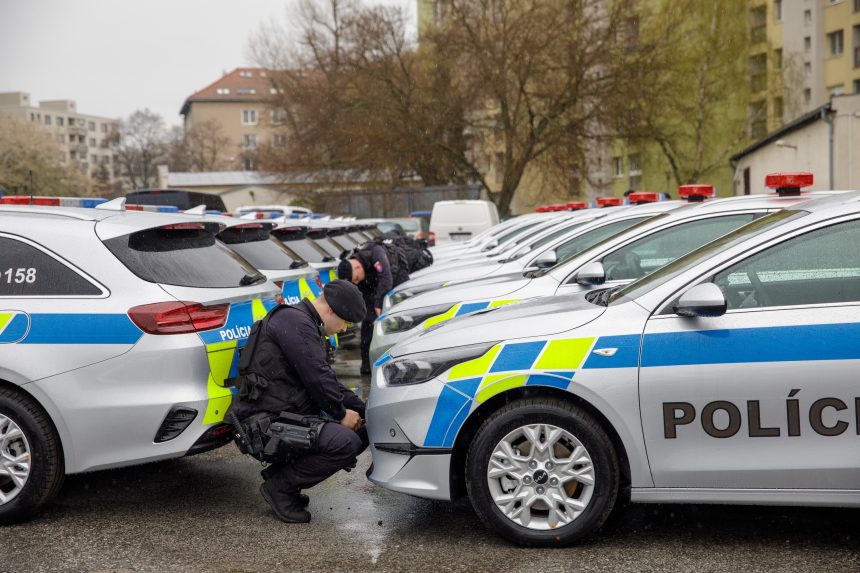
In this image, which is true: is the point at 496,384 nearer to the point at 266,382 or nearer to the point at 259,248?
the point at 266,382

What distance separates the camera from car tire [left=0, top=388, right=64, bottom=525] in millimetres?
4758

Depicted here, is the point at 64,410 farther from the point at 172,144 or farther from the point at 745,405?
the point at 172,144

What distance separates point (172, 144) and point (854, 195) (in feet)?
288

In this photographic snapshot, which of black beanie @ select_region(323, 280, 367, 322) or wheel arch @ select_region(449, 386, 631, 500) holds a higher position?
black beanie @ select_region(323, 280, 367, 322)

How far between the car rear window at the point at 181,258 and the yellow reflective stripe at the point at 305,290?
2.84 m

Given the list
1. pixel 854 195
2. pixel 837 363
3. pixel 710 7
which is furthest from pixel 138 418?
pixel 710 7

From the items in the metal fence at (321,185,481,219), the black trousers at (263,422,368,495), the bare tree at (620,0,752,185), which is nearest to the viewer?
the black trousers at (263,422,368,495)

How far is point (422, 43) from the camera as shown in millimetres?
37969

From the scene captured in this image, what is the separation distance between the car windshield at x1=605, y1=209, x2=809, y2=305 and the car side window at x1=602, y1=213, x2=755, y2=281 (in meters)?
1.18

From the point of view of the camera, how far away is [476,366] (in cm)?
438

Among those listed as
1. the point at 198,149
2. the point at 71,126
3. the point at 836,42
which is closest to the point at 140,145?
the point at 198,149

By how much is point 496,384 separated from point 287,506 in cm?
140

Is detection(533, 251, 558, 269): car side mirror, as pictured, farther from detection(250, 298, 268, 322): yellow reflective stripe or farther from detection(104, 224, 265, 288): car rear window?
detection(250, 298, 268, 322): yellow reflective stripe

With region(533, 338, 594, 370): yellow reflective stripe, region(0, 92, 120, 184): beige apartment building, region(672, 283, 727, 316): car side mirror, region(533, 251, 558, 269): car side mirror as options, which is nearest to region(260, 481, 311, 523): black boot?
region(533, 338, 594, 370): yellow reflective stripe
